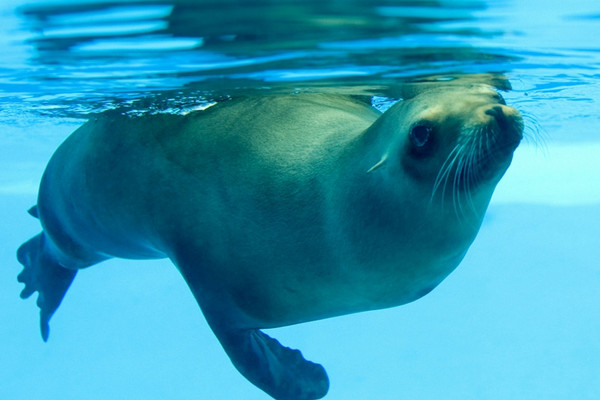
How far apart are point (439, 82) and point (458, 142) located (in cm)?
359

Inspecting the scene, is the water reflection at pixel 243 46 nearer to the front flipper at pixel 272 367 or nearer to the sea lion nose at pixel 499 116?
the sea lion nose at pixel 499 116

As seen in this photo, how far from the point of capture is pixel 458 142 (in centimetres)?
Result: 299

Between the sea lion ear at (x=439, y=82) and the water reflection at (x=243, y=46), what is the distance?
0.22 m

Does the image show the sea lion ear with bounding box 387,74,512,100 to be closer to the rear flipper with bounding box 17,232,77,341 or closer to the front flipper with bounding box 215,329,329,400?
the front flipper with bounding box 215,329,329,400

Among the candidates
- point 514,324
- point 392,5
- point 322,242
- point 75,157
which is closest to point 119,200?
point 75,157

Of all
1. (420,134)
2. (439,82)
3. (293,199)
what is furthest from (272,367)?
(439,82)

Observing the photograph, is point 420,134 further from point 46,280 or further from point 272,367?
point 46,280

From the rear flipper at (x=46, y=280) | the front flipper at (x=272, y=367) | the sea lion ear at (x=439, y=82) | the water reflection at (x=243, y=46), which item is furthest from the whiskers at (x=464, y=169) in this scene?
the rear flipper at (x=46, y=280)

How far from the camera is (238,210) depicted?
407 cm

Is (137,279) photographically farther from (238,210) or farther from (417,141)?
(417,141)

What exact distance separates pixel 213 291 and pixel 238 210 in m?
0.57

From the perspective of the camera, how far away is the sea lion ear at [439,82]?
20.6 feet

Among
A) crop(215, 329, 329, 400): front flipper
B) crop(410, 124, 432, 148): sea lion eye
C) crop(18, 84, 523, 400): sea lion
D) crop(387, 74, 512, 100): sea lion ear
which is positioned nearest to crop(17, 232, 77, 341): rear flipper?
crop(18, 84, 523, 400): sea lion

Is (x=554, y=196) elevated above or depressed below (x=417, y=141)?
below
